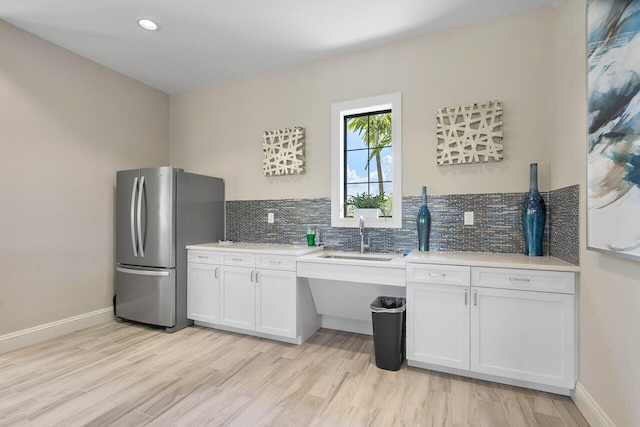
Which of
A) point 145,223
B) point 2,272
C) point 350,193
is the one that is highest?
point 350,193

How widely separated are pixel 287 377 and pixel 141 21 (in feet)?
10.2

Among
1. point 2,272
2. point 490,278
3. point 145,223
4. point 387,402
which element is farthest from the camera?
point 145,223

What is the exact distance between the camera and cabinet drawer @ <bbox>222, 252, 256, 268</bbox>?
296 cm

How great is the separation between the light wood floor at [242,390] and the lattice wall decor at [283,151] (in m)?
1.78

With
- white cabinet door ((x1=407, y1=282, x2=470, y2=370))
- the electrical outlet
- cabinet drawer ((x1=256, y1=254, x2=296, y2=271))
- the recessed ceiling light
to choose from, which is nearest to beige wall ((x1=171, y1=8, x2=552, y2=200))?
the electrical outlet

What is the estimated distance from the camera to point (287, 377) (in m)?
2.26

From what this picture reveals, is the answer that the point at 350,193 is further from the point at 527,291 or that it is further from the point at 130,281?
the point at 130,281

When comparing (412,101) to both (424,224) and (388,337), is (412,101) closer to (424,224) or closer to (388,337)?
(424,224)

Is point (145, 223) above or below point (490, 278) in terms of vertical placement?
above

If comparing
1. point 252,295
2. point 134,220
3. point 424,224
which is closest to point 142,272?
point 134,220

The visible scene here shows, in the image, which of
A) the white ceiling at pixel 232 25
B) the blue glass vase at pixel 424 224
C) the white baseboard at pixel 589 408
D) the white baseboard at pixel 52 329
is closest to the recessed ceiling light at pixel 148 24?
the white ceiling at pixel 232 25

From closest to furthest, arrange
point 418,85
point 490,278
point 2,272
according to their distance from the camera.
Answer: point 490,278 → point 2,272 → point 418,85

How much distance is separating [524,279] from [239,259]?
2309mm

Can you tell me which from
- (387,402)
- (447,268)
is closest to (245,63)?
(447,268)
